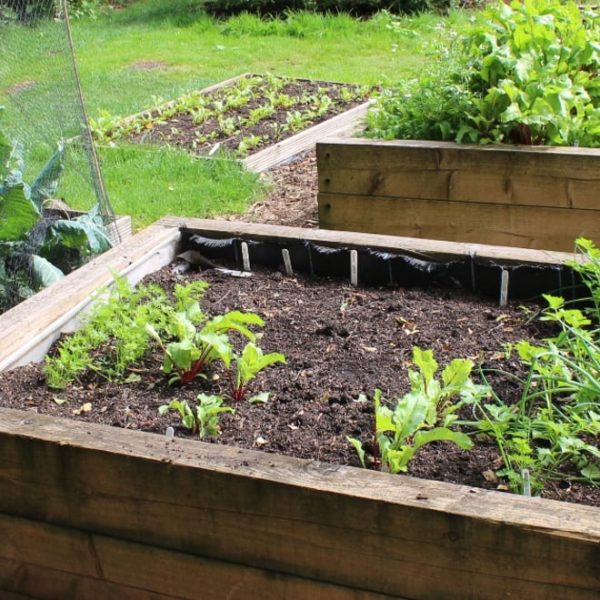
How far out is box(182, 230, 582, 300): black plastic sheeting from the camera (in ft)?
10.4

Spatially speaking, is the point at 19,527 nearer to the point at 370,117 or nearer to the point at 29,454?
the point at 29,454

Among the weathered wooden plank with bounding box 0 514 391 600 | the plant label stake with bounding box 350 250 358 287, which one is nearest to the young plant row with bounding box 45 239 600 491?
the weathered wooden plank with bounding box 0 514 391 600

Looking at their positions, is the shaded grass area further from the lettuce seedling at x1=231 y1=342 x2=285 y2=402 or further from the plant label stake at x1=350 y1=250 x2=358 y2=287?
Answer: the lettuce seedling at x1=231 y1=342 x2=285 y2=402

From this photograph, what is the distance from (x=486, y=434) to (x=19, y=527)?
1.21m

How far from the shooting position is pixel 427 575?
205 cm

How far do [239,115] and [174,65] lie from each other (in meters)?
3.01

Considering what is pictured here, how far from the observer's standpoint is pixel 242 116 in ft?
25.5

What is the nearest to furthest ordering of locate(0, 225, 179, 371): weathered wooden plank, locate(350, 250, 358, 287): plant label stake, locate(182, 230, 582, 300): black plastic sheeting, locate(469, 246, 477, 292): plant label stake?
1. locate(0, 225, 179, 371): weathered wooden plank
2. locate(182, 230, 582, 300): black plastic sheeting
3. locate(469, 246, 477, 292): plant label stake
4. locate(350, 250, 358, 287): plant label stake

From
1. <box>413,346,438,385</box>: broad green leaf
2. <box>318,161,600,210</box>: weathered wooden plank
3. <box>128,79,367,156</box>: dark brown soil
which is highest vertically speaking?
<box>413,346,438,385</box>: broad green leaf

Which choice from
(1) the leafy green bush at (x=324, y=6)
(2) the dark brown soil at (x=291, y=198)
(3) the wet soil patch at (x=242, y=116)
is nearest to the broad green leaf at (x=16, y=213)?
(2) the dark brown soil at (x=291, y=198)

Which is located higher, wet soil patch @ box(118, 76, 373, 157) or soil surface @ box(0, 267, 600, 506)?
soil surface @ box(0, 267, 600, 506)

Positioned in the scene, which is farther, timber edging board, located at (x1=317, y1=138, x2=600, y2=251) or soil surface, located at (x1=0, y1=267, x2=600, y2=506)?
timber edging board, located at (x1=317, y1=138, x2=600, y2=251)

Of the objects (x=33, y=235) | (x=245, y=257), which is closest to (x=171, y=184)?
(x=33, y=235)

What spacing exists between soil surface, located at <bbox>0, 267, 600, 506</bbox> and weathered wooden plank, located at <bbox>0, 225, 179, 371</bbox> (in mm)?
84
